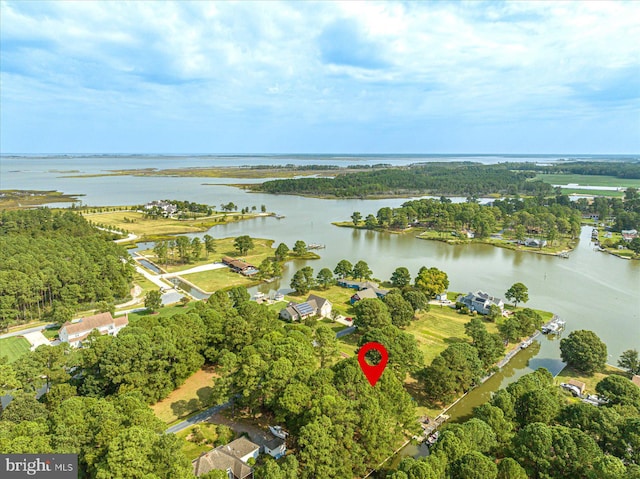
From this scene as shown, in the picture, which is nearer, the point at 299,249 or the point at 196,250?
the point at 196,250

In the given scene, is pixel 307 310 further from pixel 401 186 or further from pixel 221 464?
pixel 401 186

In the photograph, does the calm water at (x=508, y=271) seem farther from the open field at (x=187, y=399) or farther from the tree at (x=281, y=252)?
the open field at (x=187, y=399)

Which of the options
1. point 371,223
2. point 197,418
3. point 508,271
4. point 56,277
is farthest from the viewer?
point 371,223

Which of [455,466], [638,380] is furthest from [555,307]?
[455,466]

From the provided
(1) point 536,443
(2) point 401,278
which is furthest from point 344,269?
(1) point 536,443

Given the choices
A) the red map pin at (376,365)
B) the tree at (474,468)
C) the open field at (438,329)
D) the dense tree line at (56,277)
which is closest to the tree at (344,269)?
the open field at (438,329)
